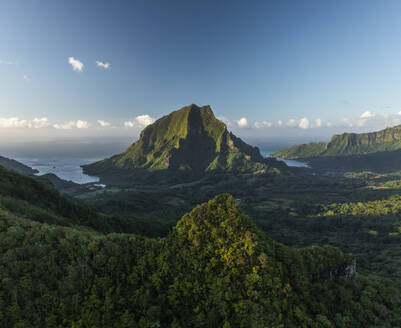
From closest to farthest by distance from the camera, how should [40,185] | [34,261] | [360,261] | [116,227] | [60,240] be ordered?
[34,261] < [60,240] < [40,185] < [116,227] < [360,261]

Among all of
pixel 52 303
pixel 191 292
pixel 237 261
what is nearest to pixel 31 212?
pixel 52 303

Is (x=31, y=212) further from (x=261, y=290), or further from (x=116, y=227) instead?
(x=261, y=290)

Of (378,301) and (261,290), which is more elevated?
(261,290)

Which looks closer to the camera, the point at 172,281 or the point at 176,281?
the point at 176,281

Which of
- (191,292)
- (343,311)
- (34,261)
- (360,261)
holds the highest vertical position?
(34,261)
